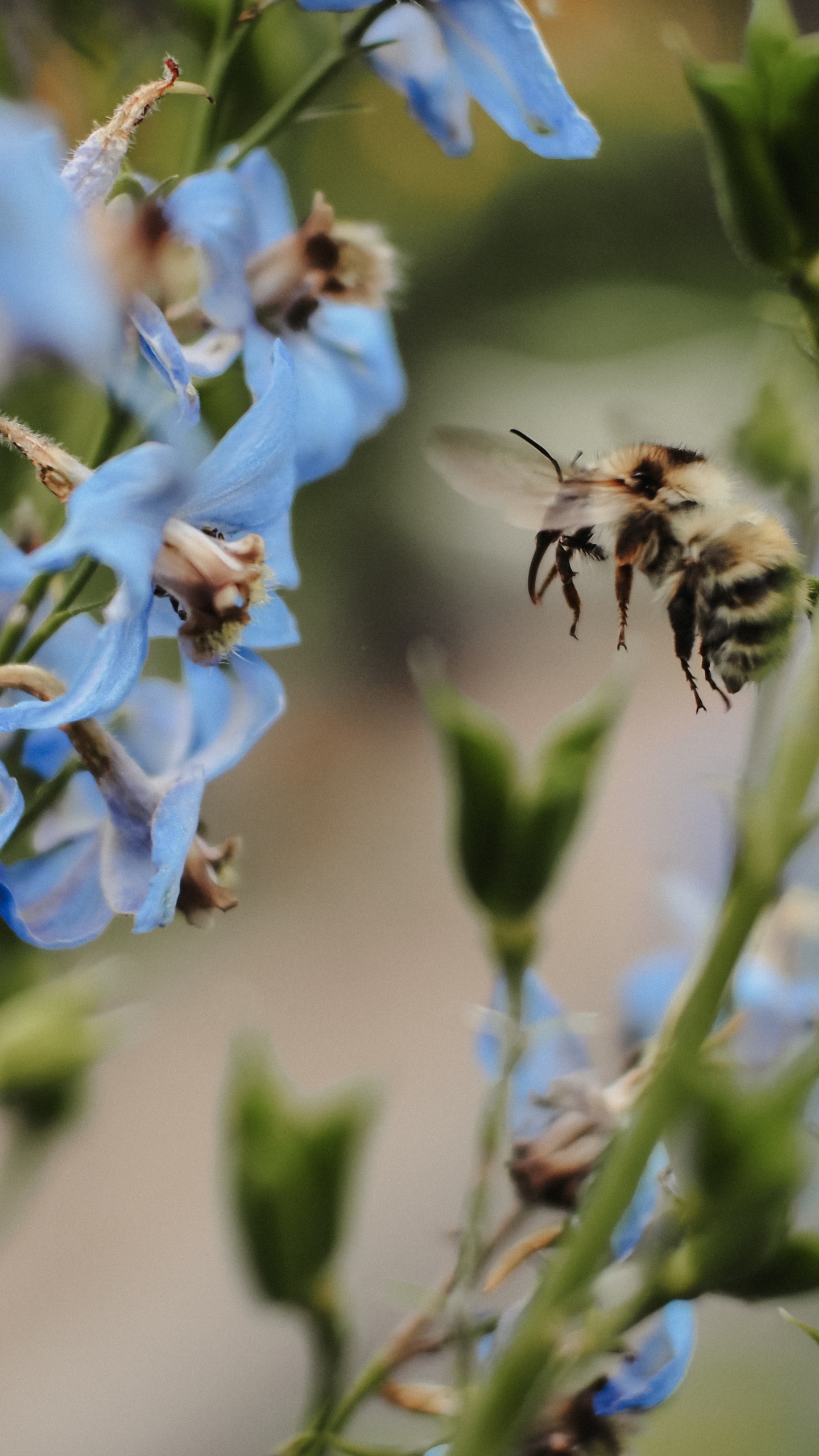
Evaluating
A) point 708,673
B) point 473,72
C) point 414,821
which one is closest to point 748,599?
point 708,673

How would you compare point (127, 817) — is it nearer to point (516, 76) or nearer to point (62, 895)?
point (62, 895)

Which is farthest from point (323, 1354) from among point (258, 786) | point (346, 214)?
point (258, 786)

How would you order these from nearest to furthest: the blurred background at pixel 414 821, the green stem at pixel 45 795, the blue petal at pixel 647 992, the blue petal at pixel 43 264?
the blue petal at pixel 43 264 → the green stem at pixel 45 795 → the blue petal at pixel 647 992 → the blurred background at pixel 414 821

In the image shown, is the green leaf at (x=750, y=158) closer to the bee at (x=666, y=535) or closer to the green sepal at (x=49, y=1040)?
the bee at (x=666, y=535)

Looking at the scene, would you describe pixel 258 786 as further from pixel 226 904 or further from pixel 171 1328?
pixel 226 904

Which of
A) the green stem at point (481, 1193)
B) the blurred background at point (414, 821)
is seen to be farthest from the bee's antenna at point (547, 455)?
the blurred background at point (414, 821)

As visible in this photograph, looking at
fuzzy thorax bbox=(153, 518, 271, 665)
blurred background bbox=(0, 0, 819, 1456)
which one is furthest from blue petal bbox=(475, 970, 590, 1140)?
blurred background bbox=(0, 0, 819, 1456)
